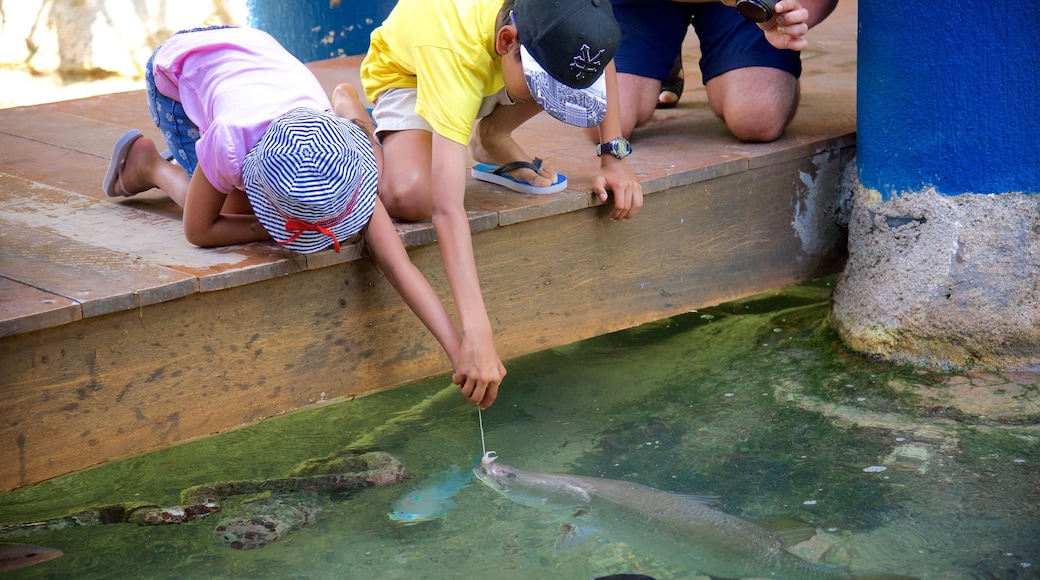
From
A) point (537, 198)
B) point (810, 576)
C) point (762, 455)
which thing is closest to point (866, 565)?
Answer: point (810, 576)

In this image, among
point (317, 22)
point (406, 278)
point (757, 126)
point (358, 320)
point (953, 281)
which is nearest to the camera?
point (406, 278)

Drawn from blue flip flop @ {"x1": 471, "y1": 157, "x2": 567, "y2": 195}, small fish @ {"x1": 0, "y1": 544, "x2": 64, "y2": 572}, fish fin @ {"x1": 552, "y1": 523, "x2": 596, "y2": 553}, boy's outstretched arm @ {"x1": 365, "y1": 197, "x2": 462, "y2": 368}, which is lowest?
fish fin @ {"x1": 552, "y1": 523, "x2": 596, "y2": 553}

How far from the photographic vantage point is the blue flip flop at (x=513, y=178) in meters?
3.17

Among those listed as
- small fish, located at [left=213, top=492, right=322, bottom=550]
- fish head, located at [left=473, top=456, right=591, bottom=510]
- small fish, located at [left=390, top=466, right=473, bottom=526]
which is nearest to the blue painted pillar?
fish head, located at [left=473, top=456, right=591, bottom=510]

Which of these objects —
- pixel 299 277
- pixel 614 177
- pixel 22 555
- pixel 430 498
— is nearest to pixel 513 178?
pixel 614 177

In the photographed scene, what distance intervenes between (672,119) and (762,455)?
169cm

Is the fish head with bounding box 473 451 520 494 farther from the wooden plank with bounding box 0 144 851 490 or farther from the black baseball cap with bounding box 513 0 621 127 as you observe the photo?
the black baseball cap with bounding box 513 0 621 127

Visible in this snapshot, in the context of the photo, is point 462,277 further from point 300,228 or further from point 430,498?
point 430,498

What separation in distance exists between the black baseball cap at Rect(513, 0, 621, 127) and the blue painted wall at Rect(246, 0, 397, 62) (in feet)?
9.83

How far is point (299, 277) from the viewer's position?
274cm

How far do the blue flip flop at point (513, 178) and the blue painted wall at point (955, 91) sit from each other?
1.03 m

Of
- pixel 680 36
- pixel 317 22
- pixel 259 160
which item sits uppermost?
pixel 317 22

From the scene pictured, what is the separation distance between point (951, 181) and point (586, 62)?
1.29 metres

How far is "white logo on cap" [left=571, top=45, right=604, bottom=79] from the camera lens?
255cm
